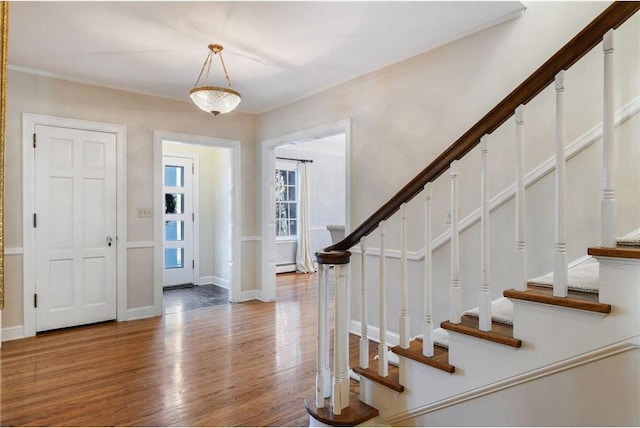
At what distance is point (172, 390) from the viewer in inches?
94.9

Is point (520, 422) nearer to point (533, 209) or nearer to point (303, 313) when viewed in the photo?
point (533, 209)

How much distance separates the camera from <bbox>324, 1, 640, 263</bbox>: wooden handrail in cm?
114

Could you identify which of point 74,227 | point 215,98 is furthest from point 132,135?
point 215,98

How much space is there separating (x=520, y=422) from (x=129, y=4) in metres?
3.13

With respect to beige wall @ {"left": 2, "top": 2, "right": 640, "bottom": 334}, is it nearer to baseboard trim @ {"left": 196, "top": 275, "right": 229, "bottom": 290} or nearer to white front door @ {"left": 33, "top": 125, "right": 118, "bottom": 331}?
white front door @ {"left": 33, "top": 125, "right": 118, "bottom": 331}

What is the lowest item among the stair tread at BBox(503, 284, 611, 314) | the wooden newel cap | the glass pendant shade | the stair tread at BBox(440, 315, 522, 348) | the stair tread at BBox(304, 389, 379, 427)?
the stair tread at BBox(304, 389, 379, 427)

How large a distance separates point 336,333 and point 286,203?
5411 millimetres

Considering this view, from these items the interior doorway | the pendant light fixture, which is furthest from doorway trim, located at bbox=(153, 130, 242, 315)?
the interior doorway

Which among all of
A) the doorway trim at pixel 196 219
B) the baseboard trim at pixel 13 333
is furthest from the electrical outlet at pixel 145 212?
the doorway trim at pixel 196 219

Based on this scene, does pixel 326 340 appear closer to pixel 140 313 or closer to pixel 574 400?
pixel 574 400

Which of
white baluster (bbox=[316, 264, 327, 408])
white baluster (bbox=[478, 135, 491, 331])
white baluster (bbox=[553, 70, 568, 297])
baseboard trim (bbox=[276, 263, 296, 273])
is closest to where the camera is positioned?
white baluster (bbox=[553, 70, 568, 297])

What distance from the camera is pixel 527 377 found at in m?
1.35

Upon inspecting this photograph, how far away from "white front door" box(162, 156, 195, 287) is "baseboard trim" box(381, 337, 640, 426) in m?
4.75

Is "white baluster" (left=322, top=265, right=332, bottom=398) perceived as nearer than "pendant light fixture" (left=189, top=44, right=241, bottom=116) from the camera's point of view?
Yes
